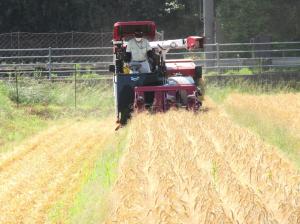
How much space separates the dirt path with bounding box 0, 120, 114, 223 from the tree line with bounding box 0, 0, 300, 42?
22.2 meters

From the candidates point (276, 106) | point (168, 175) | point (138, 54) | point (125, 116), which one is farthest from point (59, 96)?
point (168, 175)

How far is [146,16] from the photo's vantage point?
4100 cm

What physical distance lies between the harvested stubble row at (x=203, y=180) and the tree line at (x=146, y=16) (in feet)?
87.2

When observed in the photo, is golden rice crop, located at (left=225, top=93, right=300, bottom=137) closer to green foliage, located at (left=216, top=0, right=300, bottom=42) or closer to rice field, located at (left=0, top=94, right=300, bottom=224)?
rice field, located at (left=0, top=94, right=300, bottom=224)

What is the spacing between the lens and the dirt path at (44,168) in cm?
937

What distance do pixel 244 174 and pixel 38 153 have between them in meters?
5.68

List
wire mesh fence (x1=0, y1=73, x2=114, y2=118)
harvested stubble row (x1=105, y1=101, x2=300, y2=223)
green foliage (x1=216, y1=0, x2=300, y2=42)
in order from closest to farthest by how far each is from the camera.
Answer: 1. harvested stubble row (x1=105, y1=101, x2=300, y2=223)
2. wire mesh fence (x1=0, y1=73, x2=114, y2=118)
3. green foliage (x1=216, y1=0, x2=300, y2=42)

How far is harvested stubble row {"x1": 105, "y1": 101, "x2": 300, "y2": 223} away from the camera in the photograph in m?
7.02

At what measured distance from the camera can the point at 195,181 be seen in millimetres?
8469

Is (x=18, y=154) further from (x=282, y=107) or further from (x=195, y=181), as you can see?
(x=282, y=107)

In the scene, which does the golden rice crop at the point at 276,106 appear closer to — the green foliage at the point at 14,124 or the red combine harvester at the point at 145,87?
the red combine harvester at the point at 145,87

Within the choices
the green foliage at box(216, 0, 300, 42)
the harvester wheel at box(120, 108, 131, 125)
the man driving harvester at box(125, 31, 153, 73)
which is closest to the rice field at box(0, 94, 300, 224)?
the harvester wheel at box(120, 108, 131, 125)

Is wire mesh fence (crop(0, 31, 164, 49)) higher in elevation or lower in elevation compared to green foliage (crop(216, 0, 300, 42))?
lower

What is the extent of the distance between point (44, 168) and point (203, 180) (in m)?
4.08
